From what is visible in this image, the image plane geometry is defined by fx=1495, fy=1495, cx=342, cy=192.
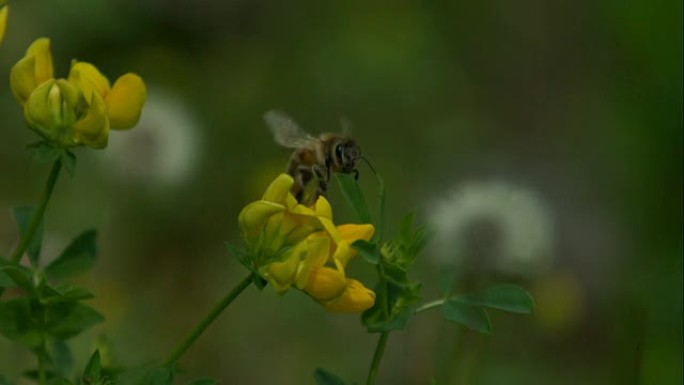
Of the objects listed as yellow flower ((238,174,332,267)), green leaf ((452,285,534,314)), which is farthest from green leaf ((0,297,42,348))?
green leaf ((452,285,534,314))

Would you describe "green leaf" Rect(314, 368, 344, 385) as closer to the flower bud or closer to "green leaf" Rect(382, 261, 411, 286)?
"green leaf" Rect(382, 261, 411, 286)

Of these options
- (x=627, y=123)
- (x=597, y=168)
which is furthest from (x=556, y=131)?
(x=627, y=123)

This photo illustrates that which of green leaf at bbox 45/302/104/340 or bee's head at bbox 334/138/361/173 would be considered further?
bee's head at bbox 334/138/361/173

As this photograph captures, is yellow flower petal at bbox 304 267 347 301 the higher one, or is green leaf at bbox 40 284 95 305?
yellow flower petal at bbox 304 267 347 301

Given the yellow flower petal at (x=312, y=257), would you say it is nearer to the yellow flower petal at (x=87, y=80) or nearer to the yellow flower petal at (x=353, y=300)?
the yellow flower petal at (x=353, y=300)

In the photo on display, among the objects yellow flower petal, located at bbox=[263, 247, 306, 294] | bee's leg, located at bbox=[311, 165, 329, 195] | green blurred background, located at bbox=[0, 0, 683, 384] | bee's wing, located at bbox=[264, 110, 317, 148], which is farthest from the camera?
green blurred background, located at bbox=[0, 0, 683, 384]

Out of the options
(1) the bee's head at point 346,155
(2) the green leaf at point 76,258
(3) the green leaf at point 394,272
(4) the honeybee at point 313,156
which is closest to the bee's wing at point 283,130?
(4) the honeybee at point 313,156

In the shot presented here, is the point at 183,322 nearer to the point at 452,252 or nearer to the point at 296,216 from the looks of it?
the point at 452,252

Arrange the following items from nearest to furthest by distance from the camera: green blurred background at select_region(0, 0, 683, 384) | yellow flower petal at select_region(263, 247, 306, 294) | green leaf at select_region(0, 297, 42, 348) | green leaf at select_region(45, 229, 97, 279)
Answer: yellow flower petal at select_region(263, 247, 306, 294) < green leaf at select_region(0, 297, 42, 348) < green leaf at select_region(45, 229, 97, 279) < green blurred background at select_region(0, 0, 683, 384)
